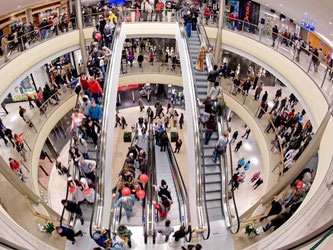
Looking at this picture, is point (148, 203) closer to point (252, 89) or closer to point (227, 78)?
point (227, 78)

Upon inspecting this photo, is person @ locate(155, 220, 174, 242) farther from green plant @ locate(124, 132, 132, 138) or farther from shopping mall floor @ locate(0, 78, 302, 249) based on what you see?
green plant @ locate(124, 132, 132, 138)

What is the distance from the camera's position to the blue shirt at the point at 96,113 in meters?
7.98

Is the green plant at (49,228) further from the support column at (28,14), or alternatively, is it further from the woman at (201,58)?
the support column at (28,14)

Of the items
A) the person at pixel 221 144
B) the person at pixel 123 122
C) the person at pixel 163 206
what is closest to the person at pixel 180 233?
the person at pixel 163 206

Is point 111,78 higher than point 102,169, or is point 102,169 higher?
point 111,78

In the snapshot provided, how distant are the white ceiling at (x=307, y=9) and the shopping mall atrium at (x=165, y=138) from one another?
8 centimetres

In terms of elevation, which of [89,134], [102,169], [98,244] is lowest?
[98,244]

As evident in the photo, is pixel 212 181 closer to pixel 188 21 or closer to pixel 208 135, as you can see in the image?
pixel 208 135

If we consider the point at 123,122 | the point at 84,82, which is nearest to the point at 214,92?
the point at 84,82

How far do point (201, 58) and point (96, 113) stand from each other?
15.0ft

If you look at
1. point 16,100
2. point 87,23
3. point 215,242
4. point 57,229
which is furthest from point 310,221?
point 16,100

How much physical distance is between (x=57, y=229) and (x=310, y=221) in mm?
5081

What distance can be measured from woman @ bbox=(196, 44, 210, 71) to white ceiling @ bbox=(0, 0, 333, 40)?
378 centimetres

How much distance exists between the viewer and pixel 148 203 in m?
7.59
